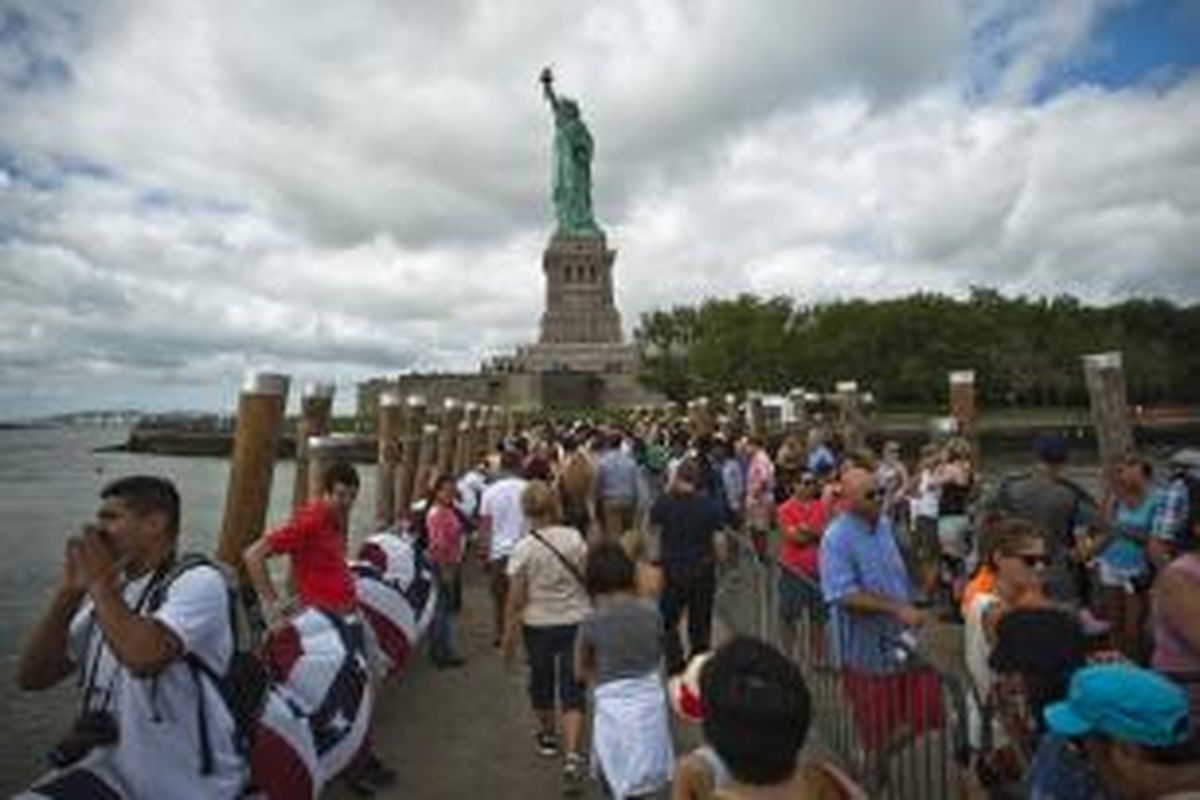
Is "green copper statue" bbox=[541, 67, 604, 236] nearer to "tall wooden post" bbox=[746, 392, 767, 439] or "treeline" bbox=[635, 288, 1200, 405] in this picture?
"treeline" bbox=[635, 288, 1200, 405]

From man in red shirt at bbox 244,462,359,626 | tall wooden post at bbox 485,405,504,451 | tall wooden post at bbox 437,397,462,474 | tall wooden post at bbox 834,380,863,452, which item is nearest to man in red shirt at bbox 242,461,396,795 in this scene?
man in red shirt at bbox 244,462,359,626

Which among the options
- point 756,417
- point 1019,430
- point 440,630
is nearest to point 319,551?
point 440,630

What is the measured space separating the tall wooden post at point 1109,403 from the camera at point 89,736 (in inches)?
395

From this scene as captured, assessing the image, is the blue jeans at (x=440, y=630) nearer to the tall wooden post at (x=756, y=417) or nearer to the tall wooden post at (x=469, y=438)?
the tall wooden post at (x=469, y=438)

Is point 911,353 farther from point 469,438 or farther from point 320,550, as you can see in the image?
point 320,550

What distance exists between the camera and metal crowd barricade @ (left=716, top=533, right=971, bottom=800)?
6855 millimetres

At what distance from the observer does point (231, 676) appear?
468 centimetres

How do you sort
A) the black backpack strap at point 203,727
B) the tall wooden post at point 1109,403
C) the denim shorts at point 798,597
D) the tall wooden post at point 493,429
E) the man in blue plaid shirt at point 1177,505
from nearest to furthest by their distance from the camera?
the black backpack strap at point 203,727, the man in blue plaid shirt at point 1177,505, the denim shorts at point 798,597, the tall wooden post at point 1109,403, the tall wooden post at point 493,429

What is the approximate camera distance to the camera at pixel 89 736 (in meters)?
4.64

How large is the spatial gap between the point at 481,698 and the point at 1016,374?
8630cm

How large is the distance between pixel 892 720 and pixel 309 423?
7.99m

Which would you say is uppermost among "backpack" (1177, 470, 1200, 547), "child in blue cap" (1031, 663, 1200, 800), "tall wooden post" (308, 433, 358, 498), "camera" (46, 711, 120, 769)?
"tall wooden post" (308, 433, 358, 498)

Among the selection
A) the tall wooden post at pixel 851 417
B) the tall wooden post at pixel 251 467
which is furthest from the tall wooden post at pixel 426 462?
the tall wooden post at pixel 251 467

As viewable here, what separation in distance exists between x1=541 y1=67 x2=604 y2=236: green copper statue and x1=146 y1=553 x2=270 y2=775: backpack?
A: 82.1 meters
